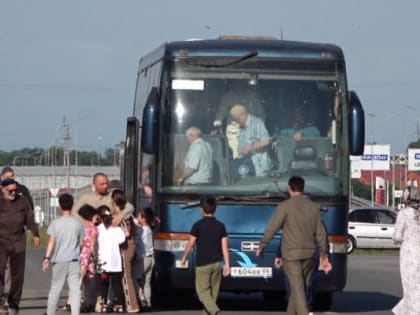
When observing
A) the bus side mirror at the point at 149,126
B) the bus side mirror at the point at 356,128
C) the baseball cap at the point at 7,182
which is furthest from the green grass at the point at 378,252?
the baseball cap at the point at 7,182

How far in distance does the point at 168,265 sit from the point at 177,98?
226 cm

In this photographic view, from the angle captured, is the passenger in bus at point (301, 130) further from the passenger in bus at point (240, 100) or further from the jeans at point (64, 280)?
the jeans at point (64, 280)

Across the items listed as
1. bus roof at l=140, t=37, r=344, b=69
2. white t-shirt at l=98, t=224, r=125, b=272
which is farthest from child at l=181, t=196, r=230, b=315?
bus roof at l=140, t=37, r=344, b=69

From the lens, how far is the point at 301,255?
15.6m

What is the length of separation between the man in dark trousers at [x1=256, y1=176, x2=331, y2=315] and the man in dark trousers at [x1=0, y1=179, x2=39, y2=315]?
3847mm

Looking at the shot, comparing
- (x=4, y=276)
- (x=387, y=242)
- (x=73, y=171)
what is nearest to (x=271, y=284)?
(x=4, y=276)

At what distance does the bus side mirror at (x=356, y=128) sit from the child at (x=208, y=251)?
270 centimetres

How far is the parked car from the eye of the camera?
46156mm

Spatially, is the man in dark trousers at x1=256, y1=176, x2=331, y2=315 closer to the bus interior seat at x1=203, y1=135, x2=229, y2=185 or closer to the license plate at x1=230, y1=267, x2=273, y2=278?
the license plate at x1=230, y1=267, x2=273, y2=278

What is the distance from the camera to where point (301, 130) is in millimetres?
18125

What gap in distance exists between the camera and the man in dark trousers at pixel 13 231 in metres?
17.6

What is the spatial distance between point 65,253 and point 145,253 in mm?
3332

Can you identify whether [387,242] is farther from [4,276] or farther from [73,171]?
[73,171]

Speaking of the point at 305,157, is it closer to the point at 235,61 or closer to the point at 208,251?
the point at 235,61
